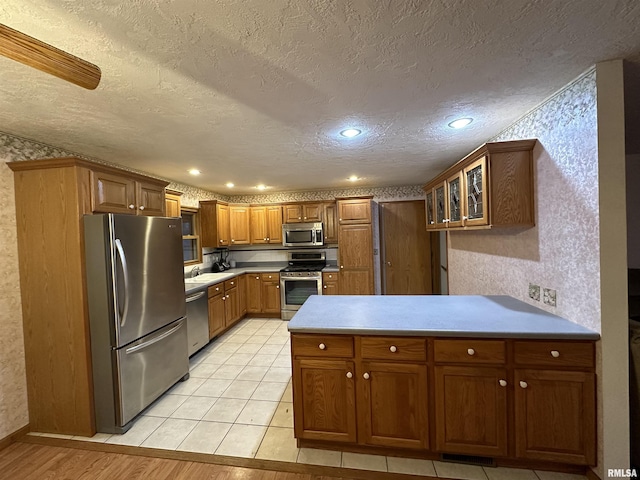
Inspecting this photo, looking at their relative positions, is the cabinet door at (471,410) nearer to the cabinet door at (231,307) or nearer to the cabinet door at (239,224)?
the cabinet door at (231,307)

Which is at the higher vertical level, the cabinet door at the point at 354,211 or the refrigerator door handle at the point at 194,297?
the cabinet door at the point at 354,211

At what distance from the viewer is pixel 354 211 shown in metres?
4.48

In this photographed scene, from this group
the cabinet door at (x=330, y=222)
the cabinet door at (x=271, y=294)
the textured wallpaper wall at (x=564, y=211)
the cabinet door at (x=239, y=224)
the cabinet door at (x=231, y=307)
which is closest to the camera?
the textured wallpaper wall at (x=564, y=211)

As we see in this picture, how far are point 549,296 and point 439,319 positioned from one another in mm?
747

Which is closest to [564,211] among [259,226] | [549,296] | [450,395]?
[549,296]

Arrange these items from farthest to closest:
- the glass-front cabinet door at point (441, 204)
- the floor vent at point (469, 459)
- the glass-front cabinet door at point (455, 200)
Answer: the glass-front cabinet door at point (441, 204) < the glass-front cabinet door at point (455, 200) < the floor vent at point (469, 459)

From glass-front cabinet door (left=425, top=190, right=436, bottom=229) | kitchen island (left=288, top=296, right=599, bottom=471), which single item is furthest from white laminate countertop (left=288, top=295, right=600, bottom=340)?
glass-front cabinet door (left=425, top=190, right=436, bottom=229)

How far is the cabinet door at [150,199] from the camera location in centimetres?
244

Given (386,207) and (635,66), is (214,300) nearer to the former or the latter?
(386,207)

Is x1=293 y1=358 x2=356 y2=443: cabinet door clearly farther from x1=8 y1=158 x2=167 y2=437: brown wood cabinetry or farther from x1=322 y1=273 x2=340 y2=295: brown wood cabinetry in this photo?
x1=322 y1=273 x2=340 y2=295: brown wood cabinetry

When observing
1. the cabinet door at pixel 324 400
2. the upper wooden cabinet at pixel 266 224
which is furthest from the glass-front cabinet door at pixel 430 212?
the upper wooden cabinet at pixel 266 224

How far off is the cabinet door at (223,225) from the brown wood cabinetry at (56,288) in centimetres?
249

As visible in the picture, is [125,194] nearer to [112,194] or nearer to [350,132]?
[112,194]

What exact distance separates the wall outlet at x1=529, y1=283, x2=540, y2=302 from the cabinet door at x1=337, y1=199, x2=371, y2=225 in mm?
2655
